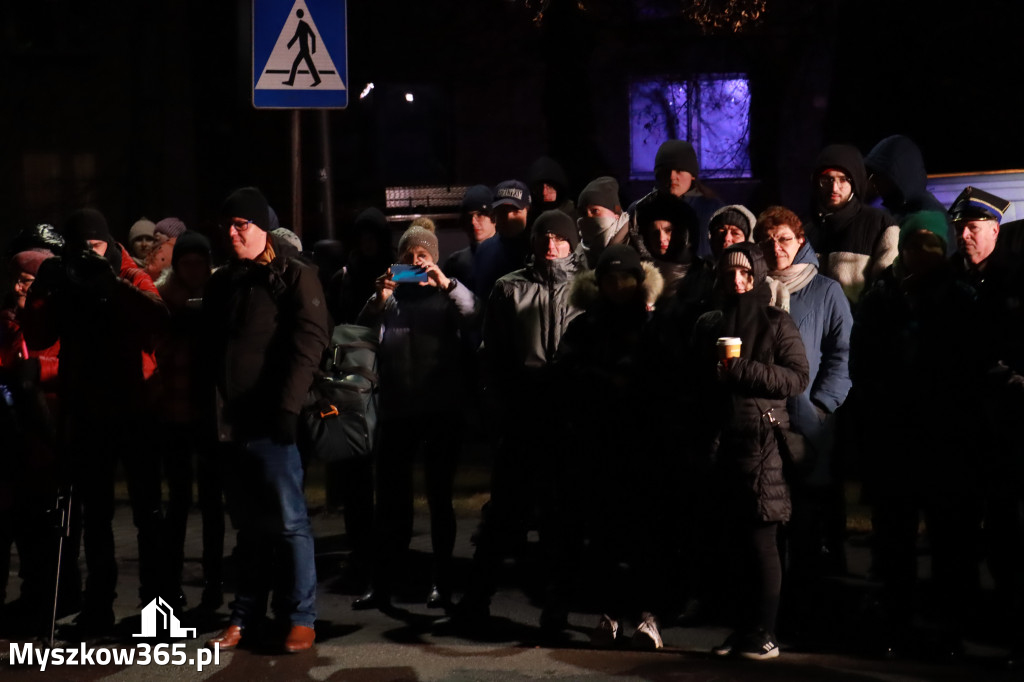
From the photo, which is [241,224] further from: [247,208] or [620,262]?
[620,262]

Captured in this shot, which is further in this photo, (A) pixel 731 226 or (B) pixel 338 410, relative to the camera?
(A) pixel 731 226

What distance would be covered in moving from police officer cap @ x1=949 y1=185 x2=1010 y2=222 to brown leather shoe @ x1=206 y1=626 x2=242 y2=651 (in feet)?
13.4

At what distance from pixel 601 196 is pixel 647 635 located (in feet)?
9.76

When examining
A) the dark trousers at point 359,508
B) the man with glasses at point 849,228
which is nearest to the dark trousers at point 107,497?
the dark trousers at point 359,508

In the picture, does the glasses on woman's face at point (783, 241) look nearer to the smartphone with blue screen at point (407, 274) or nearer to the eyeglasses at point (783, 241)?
the eyeglasses at point (783, 241)

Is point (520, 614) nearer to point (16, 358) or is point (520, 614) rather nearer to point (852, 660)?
point (852, 660)

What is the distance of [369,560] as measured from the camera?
27.1ft

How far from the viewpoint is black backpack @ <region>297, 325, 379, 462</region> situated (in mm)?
7230

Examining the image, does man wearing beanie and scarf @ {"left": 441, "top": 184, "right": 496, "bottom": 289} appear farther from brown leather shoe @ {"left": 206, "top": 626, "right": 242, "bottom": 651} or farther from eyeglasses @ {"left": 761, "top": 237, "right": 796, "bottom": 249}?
Answer: brown leather shoe @ {"left": 206, "top": 626, "right": 242, "bottom": 651}

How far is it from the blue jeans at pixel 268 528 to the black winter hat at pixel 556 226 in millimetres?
1728

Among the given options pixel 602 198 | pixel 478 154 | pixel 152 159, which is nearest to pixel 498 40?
pixel 478 154

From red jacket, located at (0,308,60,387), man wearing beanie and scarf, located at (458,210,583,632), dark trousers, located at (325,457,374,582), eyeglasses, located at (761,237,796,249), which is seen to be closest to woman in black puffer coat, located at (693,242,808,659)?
eyeglasses, located at (761,237,796,249)

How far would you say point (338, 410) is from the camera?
7305 millimetres

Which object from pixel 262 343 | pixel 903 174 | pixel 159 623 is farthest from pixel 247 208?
pixel 903 174
